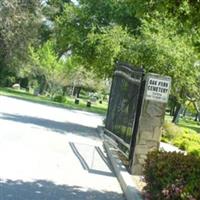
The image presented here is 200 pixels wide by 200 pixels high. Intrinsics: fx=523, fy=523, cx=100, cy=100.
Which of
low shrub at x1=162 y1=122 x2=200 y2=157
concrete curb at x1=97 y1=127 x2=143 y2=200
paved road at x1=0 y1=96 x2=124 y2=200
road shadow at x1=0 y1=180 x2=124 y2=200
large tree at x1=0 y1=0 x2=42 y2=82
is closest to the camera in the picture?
road shadow at x1=0 y1=180 x2=124 y2=200

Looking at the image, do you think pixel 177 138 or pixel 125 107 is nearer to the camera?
pixel 125 107

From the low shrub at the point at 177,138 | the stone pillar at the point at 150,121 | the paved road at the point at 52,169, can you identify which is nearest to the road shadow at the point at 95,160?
the paved road at the point at 52,169

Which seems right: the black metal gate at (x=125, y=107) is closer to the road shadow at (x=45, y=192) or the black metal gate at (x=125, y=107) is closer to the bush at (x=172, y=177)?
the road shadow at (x=45, y=192)

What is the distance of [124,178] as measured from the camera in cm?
955

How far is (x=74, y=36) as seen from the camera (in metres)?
21.8

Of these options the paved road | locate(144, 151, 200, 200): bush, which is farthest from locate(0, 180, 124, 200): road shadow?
locate(144, 151, 200, 200): bush

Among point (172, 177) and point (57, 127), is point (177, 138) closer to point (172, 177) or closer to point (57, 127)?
point (57, 127)

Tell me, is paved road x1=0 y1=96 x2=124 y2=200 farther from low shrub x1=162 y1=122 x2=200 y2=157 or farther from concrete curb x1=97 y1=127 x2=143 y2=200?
low shrub x1=162 y1=122 x2=200 y2=157

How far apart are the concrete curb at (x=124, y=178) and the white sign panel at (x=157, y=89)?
1599 mm

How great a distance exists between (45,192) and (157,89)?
381 centimetres

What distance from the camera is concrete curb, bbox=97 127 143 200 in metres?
8.29

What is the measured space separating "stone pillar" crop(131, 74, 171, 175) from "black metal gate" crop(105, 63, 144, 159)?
289 mm

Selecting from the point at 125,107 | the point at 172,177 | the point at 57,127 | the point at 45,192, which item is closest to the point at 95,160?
the point at 125,107

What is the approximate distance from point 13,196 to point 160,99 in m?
4.36
